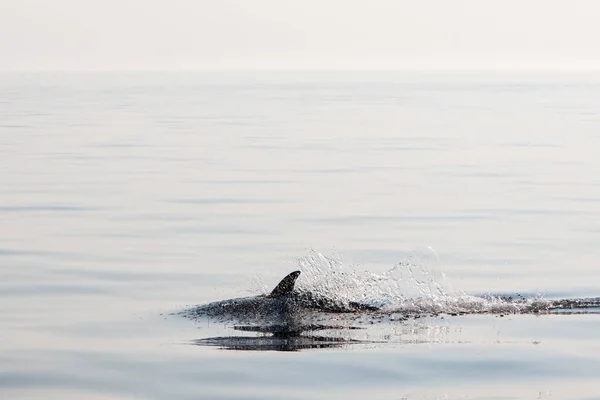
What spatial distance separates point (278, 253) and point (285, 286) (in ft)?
15.7

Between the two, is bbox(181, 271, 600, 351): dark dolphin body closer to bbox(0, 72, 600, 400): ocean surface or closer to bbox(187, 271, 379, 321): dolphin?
bbox(187, 271, 379, 321): dolphin

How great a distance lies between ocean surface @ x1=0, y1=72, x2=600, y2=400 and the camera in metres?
13.5

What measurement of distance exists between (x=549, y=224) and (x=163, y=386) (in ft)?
45.2

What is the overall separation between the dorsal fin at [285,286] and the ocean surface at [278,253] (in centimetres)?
96

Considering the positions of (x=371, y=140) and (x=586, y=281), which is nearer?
(x=586, y=281)

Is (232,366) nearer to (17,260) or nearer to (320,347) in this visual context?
(320,347)

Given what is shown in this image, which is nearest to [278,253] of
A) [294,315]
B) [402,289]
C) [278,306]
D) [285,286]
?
[402,289]

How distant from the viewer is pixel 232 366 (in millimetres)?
13742

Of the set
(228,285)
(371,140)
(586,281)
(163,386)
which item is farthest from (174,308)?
(371,140)

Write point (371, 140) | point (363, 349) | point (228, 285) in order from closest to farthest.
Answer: point (363, 349) < point (228, 285) < point (371, 140)

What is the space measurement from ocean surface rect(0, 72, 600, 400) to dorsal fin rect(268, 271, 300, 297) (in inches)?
37.9

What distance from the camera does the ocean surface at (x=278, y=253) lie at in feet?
44.1

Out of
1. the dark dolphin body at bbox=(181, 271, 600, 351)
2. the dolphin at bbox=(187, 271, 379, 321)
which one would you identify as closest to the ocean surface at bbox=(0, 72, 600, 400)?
the dark dolphin body at bbox=(181, 271, 600, 351)

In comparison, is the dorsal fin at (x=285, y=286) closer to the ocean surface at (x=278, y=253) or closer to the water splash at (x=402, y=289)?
the water splash at (x=402, y=289)
